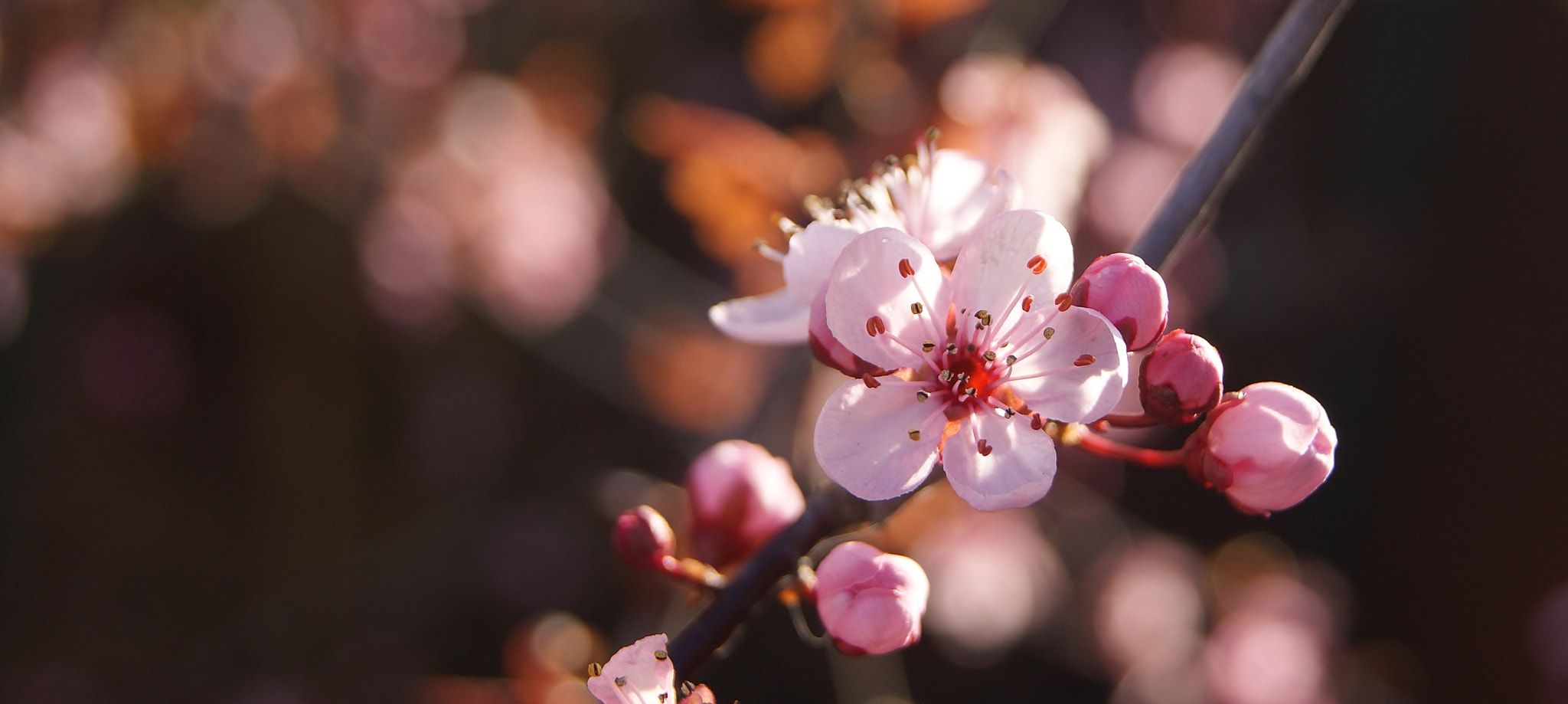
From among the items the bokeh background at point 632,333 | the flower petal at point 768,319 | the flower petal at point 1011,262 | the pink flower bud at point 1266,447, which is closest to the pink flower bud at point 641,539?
the flower petal at point 768,319

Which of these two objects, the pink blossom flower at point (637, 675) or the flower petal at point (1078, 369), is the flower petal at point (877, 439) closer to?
the flower petal at point (1078, 369)

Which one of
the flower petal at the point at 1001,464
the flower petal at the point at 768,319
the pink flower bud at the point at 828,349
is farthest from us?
the flower petal at the point at 768,319

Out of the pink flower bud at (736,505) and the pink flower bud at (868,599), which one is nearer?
the pink flower bud at (868,599)

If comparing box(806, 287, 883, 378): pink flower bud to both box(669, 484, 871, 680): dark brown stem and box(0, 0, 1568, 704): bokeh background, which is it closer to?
box(669, 484, 871, 680): dark brown stem

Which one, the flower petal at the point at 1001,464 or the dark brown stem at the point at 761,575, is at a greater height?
the flower petal at the point at 1001,464

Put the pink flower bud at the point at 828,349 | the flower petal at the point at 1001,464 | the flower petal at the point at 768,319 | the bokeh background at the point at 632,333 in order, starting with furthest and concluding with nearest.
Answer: the bokeh background at the point at 632,333 < the flower petal at the point at 768,319 < the pink flower bud at the point at 828,349 < the flower petal at the point at 1001,464

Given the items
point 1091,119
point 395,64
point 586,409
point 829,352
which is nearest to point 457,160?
point 395,64
